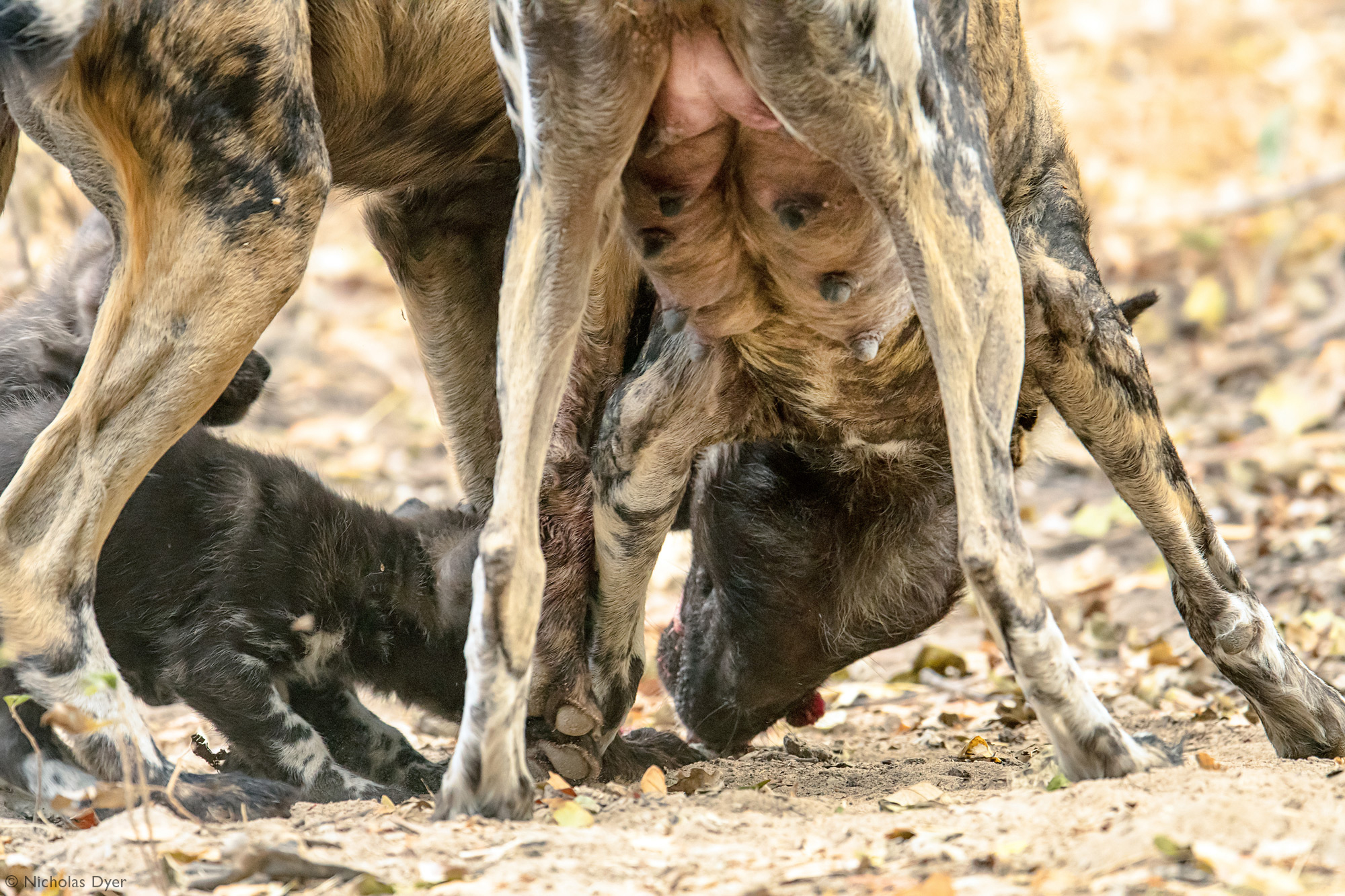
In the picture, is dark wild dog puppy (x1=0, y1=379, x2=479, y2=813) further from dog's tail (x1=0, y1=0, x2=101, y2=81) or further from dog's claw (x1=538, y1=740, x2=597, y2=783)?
dog's tail (x1=0, y1=0, x2=101, y2=81)

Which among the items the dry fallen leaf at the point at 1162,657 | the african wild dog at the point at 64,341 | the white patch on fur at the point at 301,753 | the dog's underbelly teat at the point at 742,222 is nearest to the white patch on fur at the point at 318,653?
the white patch on fur at the point at 301,753

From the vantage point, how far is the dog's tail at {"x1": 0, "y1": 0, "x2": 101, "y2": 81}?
10.6ft

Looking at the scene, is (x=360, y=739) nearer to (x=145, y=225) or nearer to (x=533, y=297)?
(x=145, y=225)

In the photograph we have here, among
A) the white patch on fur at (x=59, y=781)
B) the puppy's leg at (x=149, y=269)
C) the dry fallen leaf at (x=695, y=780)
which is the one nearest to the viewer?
the puppy's leg at (x=149, y=269)

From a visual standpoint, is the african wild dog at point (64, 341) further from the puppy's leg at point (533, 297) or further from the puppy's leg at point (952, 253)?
the puppy's leg at point (952, 253)

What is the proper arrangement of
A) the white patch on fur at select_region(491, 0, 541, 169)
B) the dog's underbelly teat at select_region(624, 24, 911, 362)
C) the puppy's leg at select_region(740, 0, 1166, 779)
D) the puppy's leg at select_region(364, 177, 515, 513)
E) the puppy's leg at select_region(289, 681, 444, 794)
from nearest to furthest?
the puppy's leg at select_region(740, 0, 1166, 779), the white patch on fur at select_region(491, 0, 541, 169), the dog's underbelly teat at select_region(624, 24, 911, 362), the puppy's leg at select_region(289, 681, 444, 794), the puppy's leg at select_region(364, 177, 515, 513)

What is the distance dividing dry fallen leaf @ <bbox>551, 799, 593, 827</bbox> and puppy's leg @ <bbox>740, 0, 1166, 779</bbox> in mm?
932

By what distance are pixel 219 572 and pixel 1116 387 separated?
8.62ft

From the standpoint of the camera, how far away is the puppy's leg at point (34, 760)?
3627 mm

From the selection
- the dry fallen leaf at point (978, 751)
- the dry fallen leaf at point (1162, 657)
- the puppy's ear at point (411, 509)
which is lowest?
the dry fallen leaf at point (978, 751)

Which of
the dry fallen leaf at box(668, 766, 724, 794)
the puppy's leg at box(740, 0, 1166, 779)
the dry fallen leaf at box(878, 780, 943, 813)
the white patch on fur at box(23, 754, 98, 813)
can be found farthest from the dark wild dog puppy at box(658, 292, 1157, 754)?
the white patch on fur at box(23, 754, 98, 813)

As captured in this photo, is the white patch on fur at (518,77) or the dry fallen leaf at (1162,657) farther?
the dry fallen leaf at (1162,657)

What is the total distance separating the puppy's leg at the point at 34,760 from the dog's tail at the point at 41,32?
1.50m

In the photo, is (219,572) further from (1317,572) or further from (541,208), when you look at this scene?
Result: (1317,572)
